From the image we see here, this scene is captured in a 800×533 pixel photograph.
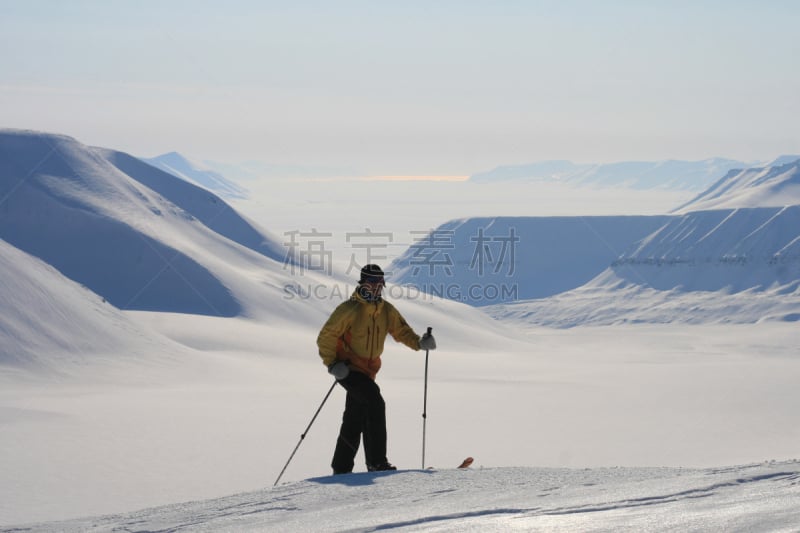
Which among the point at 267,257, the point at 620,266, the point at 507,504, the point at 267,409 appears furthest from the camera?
the point at 620,266

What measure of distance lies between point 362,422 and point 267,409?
38.0 feet

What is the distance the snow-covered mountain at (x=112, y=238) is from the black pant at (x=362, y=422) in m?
45.5

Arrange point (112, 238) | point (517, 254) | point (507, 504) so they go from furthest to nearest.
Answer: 1. point (517, 254)
2. point (112, 238)
3. point (507, 504)

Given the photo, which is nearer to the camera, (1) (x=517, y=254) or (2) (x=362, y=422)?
(2) (x=362, y=422)

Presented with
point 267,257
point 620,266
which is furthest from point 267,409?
point 620,266

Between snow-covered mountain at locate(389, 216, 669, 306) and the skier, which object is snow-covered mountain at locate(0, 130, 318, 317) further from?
snow-covered mountain at locate(389, 216, 669, 306)

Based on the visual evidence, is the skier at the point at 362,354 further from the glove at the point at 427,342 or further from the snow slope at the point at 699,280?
the snow slope at the point at 699,280

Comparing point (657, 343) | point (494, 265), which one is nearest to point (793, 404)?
point (657, 343)

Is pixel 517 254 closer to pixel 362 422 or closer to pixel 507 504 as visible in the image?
pixel 362 422

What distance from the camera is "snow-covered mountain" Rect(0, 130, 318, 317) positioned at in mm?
55500

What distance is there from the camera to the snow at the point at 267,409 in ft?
21.0

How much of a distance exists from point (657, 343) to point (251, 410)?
79.3m

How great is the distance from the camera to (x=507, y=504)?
608 centimetres

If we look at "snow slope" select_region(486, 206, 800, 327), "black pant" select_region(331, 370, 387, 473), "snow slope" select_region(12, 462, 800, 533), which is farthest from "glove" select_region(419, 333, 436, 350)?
"snow slope" select_region(486, 206, 800, 327)
